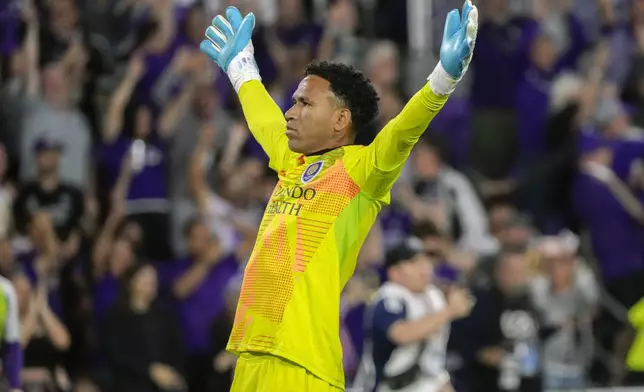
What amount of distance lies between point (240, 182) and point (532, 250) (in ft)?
8.11

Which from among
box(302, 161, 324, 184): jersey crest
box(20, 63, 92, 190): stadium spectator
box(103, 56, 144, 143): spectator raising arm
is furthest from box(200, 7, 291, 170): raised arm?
box(103, 56, 144, 143): spectator raising arm

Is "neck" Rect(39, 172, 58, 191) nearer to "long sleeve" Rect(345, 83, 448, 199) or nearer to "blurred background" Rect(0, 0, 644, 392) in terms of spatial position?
"blurred background" Rect(0, 0, 644, 392)

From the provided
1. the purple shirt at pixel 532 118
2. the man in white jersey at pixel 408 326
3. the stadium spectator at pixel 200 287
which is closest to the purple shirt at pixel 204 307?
the stadium spectator at pixel 200 287

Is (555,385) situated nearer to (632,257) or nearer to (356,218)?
(632,257)

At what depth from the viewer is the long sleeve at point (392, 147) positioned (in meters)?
4.83

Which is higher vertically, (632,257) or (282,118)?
(282,118)

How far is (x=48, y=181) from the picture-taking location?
10.2 metres

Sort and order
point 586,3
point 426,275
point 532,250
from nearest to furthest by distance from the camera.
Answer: point 426,275, point 532,250, point 586,3

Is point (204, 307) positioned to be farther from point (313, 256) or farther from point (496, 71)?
point (313, 256)

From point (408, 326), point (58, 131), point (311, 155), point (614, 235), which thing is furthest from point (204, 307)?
point (311, 155)

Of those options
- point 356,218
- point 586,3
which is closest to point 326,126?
point 356,218

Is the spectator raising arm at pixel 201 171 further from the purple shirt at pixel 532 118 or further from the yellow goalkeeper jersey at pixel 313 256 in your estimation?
the yellow goalkeeper jersey at pixel 313 256

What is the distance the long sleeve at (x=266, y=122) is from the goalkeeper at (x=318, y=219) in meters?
0.14

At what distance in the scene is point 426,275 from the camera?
8484 millimetres
